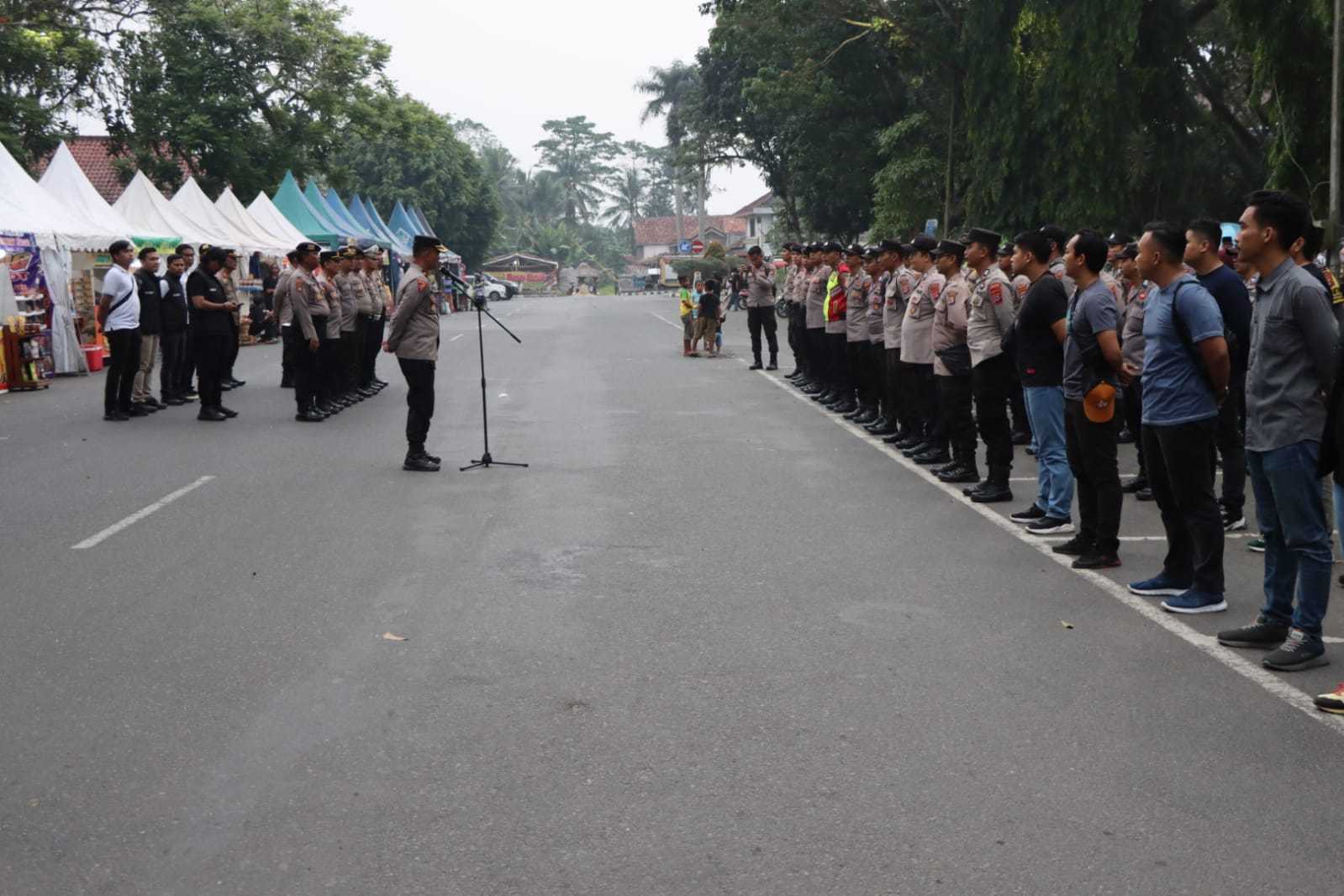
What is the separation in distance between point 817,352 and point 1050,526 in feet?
30.7

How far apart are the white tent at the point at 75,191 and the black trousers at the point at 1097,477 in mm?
19657

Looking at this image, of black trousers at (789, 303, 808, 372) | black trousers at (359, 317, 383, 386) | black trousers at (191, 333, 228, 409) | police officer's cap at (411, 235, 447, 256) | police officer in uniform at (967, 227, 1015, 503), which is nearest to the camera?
police officer in uniform at (967, 227, 1015, 503)

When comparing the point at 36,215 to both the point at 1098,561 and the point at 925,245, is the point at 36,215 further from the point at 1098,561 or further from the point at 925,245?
the point at 1098,561

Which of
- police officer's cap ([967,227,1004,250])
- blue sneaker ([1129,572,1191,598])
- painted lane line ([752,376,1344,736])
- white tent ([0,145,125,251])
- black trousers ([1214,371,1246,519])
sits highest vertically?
white tent ([0,145,125,251])

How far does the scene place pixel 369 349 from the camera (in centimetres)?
1842

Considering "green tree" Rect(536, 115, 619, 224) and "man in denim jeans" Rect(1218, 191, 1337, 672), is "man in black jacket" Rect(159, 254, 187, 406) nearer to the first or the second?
"man in denim jeans" Rect(1218, 191, 1337, 672)

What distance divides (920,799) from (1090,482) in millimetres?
4089

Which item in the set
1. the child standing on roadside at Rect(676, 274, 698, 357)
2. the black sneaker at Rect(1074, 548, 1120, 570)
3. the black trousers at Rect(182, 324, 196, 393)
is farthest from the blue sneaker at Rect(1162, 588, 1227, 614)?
the child standing on roadside at Rect(676, 274, 698, 357)

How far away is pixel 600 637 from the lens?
627cm

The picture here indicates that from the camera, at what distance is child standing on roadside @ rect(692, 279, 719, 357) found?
2500 centimetres

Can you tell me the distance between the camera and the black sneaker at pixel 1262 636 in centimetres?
602

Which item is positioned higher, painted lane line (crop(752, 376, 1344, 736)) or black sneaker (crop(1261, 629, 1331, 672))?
black sneaker (crop(1261, 629, 1331, 672))

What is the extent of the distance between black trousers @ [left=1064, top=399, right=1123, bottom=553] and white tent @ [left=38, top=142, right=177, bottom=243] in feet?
64.5

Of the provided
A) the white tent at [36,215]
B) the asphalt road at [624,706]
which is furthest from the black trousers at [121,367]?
the white tent at [36,215]
